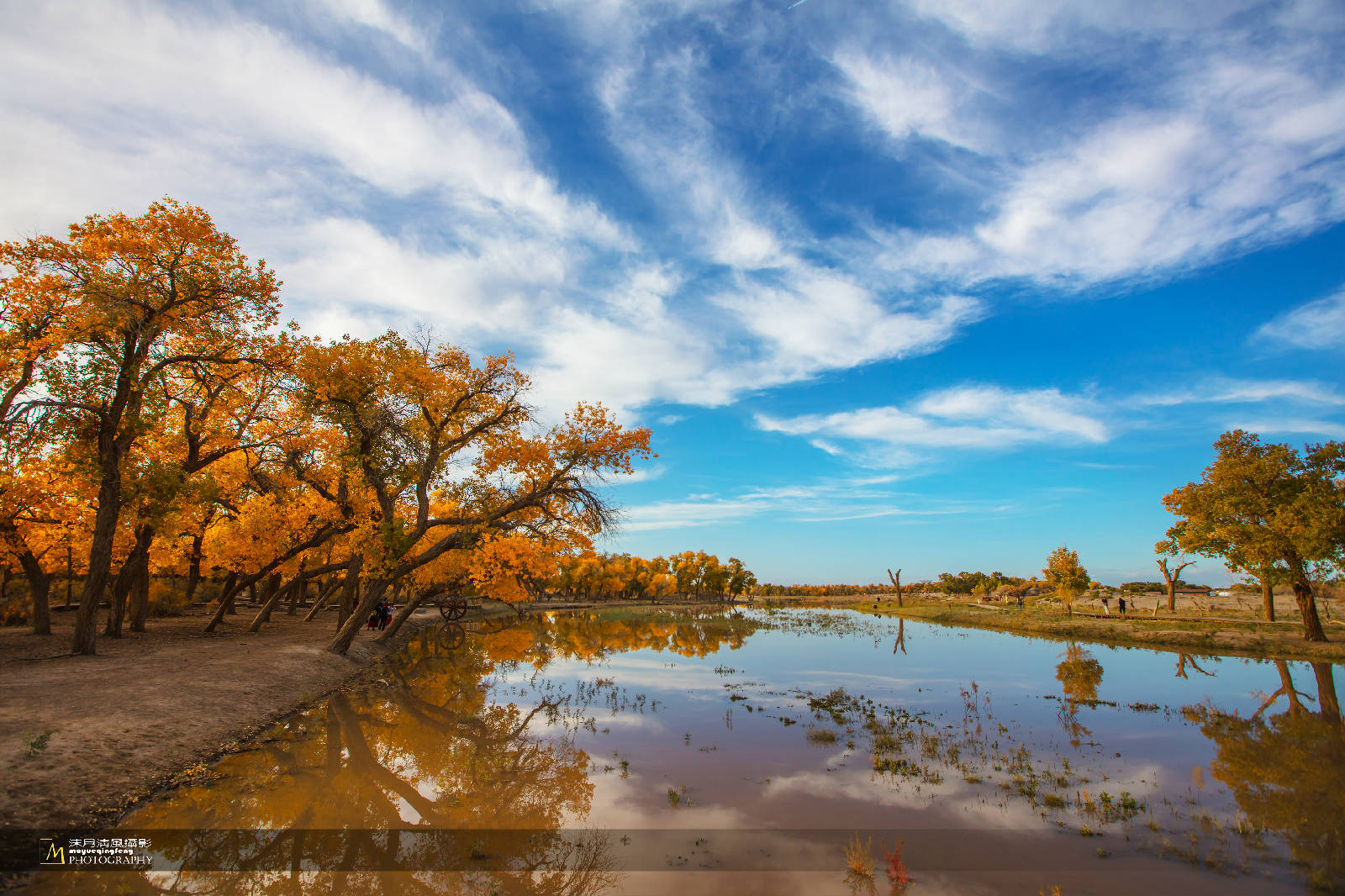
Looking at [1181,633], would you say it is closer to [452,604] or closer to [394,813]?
[394,813]

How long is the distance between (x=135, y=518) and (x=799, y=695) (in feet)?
81.6

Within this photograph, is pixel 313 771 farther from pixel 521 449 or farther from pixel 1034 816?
pixel 1034 816

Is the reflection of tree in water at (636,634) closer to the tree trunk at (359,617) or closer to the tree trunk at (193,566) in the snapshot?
the tree trunk at (359,617)

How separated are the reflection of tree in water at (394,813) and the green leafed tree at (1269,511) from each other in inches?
Result: 1378

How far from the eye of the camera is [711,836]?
8.50 metres

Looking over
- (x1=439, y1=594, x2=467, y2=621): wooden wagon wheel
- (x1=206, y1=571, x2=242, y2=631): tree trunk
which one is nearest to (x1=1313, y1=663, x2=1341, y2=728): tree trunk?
(x1=439, y1=594, x2=467, y2=621): wooden wagon wheel

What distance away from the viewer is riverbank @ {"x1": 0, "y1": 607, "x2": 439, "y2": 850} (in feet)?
26.2

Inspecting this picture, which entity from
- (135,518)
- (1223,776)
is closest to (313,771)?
(135,518)

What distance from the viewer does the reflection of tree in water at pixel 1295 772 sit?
8.01m

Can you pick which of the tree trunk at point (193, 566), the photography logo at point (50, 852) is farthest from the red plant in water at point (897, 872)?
the tree trunk at point (193, 566)

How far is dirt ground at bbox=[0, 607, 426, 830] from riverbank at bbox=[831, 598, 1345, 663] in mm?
41150

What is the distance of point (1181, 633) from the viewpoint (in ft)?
107

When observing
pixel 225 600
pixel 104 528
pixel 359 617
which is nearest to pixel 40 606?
pixel 225 600

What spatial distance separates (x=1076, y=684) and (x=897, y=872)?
19226 millimetres
